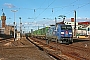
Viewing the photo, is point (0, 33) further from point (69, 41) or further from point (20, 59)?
point (20, 59)

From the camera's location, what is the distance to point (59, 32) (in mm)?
37125

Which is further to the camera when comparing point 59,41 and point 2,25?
point 2,25

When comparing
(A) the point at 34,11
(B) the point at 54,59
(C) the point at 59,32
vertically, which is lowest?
(B) the point at 54,59

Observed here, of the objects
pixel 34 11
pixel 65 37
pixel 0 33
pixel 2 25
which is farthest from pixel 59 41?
pixel 2 25

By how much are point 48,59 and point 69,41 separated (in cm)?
2210

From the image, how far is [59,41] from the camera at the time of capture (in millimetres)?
37938

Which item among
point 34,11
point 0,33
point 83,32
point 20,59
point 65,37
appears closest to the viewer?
point 20,59

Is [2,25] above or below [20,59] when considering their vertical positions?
above

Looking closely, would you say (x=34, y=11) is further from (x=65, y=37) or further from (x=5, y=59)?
(x=5, y=59)

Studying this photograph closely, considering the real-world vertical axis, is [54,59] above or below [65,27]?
below

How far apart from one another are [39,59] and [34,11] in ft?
136

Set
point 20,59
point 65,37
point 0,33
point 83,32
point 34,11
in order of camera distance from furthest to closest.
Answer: point 83,32 < point 0,33 < point 34,11 < point 65,37 < point 20,59

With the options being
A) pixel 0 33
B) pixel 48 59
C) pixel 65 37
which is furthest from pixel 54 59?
pixel 0 33

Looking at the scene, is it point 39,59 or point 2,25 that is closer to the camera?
point 39,59
